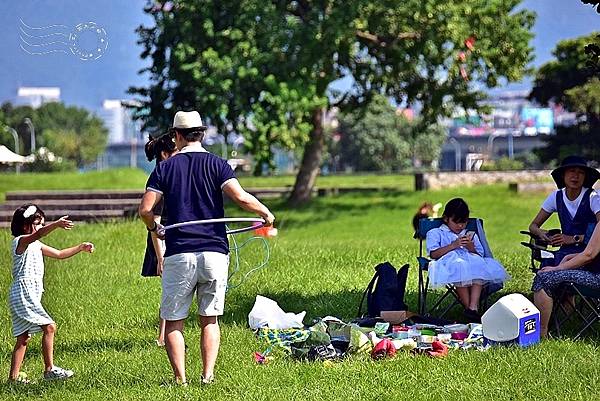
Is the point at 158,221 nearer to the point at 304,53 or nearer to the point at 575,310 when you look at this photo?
the point at 575,310

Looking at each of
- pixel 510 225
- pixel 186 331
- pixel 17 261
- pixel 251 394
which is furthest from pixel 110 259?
pixel 510 225

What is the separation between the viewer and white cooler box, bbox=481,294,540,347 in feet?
25.6

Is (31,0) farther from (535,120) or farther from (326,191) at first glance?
(535,120)

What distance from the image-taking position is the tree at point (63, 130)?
89.5 metres

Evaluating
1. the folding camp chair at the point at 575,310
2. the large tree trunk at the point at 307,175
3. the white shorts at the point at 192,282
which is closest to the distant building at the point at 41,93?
the large tree trunk at the point at 307,175

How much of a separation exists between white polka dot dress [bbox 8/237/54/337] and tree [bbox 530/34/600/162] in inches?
1224

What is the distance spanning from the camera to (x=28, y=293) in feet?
23.7

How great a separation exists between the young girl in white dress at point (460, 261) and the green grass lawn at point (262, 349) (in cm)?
96

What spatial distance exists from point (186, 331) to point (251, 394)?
235 centimetres

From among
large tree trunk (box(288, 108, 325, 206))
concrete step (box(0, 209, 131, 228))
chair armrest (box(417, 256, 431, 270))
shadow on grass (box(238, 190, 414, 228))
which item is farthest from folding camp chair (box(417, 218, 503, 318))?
large tree trunk (box(288, 108, 325, 206))

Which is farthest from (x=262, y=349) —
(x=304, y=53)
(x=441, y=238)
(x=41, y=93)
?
(x=41, y=93)

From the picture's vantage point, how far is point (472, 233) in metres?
9.62

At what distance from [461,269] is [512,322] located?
1354mm

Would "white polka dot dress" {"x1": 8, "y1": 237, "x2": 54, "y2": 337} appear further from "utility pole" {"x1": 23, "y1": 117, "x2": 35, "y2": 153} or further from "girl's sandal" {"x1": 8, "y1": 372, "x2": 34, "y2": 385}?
"utility pole" {"x1": 23, "y1": 117, "x2": 35, "y2": 153}
